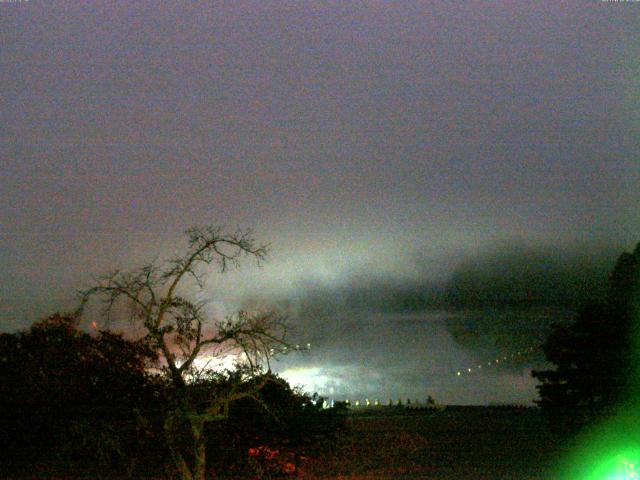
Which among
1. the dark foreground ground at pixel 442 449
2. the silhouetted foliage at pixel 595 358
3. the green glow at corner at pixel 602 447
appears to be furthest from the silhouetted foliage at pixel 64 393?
the silhouetted foliage at pixel 595 358

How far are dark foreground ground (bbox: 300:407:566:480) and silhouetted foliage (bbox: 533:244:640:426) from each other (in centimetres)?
149

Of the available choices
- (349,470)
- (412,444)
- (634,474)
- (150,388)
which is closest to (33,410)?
(150,388)

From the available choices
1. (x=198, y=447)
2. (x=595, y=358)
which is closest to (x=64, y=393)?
(x=198, y=447)

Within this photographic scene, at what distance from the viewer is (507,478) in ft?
68.5

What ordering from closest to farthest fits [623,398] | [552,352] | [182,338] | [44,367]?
1. [182,338]
2. [44,367]
3. [623,398]
4. [552,352]

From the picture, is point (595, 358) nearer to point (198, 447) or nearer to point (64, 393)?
point (198, 447)

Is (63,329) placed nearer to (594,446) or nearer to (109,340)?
(109,340)

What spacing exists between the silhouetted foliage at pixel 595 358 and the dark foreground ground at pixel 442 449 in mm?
1491

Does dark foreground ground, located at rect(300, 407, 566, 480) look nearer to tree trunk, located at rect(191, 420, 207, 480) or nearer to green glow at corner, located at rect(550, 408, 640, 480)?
green glow at corner, located at rect(550, 408, 640, 480)

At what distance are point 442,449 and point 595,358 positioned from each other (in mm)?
5711

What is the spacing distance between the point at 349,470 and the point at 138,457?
21.2 ft

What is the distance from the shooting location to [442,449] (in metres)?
24.5

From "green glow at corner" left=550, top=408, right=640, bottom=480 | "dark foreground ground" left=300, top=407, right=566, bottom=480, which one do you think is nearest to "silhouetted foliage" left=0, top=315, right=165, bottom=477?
"dark foreground ground" left=300, top=407, right=566, bottom=480

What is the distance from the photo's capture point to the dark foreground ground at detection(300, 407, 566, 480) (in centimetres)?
2191
